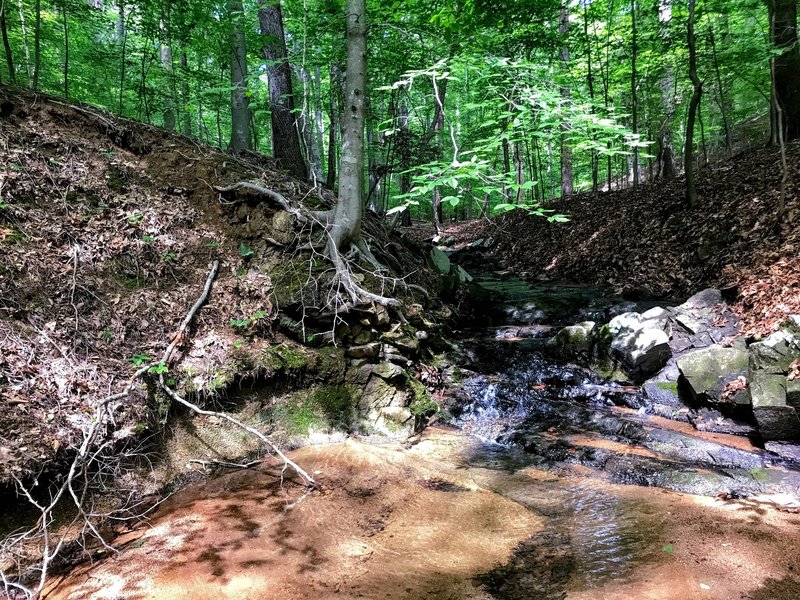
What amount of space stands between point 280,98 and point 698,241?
332 inches

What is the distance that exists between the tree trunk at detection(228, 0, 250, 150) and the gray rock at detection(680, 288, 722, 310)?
818cm

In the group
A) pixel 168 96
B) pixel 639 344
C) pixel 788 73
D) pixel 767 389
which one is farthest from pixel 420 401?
pixel 788 73

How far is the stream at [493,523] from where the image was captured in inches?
110

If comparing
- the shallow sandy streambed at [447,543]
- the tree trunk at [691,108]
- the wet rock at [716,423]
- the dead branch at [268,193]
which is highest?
the tree trunk at [691,108]

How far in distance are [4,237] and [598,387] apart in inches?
288

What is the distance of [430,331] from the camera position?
7.00 meters

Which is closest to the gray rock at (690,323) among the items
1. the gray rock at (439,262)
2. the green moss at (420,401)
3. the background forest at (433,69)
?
the background forest at (433,69)

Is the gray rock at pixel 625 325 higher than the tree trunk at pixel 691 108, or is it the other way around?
the tree trunk at pixel 691 108

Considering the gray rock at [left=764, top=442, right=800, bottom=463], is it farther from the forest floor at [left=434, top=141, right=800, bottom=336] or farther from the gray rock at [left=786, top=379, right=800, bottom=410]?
the forest floor at [left=434, top=141, right=800, bottom=336]

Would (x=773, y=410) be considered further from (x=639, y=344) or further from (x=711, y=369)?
(x=639, y=344)

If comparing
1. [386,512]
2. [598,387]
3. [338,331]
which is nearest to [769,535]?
[386,512]

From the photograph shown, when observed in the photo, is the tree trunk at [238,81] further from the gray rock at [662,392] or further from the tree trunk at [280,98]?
the gray rock at [662,392]

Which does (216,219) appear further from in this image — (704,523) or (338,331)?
(704,523)

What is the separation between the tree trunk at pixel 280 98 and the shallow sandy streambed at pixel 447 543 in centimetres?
609
